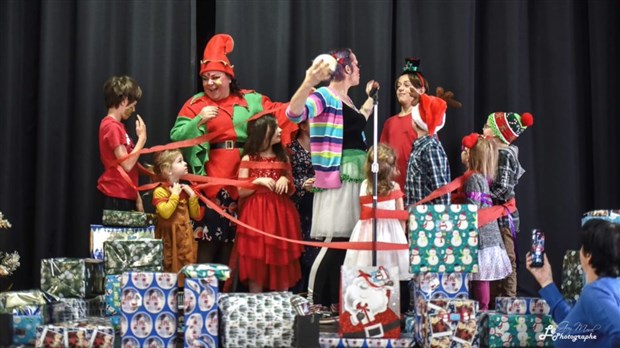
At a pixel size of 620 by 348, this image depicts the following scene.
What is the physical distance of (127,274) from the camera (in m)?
3.93

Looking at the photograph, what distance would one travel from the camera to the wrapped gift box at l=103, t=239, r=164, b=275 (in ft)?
14.4

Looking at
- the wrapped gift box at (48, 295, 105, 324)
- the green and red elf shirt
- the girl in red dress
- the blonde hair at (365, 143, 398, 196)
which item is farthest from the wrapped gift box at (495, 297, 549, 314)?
the wrapped gift box at (48, 295, 105, 324)

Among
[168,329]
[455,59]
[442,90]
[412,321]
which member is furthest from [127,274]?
[455,59]

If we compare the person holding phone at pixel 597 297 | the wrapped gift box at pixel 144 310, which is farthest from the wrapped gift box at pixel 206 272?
the person holding phone at pixel 597 297

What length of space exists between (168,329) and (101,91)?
2200mm

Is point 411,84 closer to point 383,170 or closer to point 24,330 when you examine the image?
point 383,170

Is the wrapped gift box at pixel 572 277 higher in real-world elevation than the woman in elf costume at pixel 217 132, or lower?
lower

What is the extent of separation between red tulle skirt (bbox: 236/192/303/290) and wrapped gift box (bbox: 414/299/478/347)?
3.66 ft

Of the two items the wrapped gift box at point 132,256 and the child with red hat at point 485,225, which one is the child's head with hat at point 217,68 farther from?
the child with red hat at point 485,225

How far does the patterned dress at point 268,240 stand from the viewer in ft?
15.8

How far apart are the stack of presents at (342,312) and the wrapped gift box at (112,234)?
588 millimetres

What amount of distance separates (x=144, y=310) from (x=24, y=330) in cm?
57

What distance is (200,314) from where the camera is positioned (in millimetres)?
3891

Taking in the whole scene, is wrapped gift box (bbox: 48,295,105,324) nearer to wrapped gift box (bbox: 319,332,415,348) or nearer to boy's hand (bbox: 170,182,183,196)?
boy's hand (bbox: 170,182,183,196)
